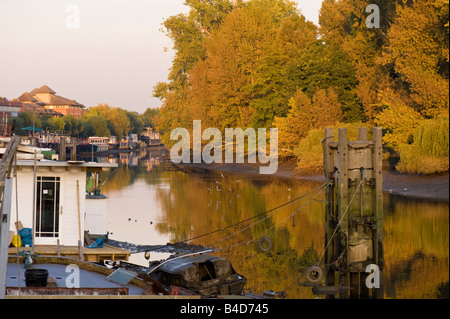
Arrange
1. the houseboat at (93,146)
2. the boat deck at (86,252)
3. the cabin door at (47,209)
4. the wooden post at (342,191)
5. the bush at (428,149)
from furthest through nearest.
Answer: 1. the houseboat at (93,146)
2. the bush at (428,149)
3. the cabin door at (47,209)
4. the boat deck at (86,252)
5. the wooden post at (342,191)

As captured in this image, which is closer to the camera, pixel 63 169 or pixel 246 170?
pixel 63 169

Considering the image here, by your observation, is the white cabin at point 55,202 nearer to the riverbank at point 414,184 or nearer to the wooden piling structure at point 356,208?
the wooden piling structure at point 356,208

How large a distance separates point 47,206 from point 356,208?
11523 millimetres

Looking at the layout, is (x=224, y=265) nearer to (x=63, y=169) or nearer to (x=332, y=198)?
(x=332, y=198)

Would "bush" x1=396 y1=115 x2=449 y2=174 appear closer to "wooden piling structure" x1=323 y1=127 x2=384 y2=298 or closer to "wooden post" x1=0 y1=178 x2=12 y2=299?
"wooden piling structure" x1=323 y1=127 x2=384 y2=298

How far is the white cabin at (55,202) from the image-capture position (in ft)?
77.7

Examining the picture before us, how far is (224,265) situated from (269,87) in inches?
2410

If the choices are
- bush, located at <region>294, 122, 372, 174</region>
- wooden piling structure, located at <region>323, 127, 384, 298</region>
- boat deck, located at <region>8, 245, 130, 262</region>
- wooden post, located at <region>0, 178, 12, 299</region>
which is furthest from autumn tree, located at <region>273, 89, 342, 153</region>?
wooden post, located at <region>0, 178, 12, 299</region>

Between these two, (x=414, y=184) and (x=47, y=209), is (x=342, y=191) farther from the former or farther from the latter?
(x=414, y=184)

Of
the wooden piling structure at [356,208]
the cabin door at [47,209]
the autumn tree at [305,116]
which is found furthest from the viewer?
the autumn tree at [305,116]

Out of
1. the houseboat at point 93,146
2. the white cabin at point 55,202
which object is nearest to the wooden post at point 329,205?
the white cabin at point 55,202

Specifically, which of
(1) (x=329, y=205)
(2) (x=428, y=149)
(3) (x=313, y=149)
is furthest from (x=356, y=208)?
(3) (x=313, y=149)

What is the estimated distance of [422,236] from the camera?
30969 mm
